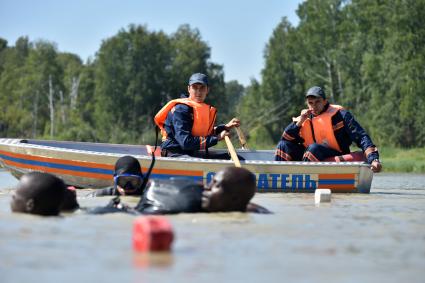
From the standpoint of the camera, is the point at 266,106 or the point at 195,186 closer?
the point at 195,186

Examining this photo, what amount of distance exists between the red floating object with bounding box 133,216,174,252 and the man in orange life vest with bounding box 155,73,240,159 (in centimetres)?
617

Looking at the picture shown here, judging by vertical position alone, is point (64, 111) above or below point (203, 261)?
above

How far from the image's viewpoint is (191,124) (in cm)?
1202

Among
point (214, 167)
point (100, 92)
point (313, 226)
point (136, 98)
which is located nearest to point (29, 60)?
point (100, 92)

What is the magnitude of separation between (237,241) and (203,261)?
88 centimetres

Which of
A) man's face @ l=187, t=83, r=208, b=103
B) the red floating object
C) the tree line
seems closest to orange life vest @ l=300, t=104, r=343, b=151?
man's face @ l=187, t=83, r=208, b=103

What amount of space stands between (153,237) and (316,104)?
275 inches

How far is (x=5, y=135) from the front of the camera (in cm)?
6694

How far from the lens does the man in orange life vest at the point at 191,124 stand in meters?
11.9

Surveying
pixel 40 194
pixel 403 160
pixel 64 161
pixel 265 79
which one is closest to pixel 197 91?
pixel 64 161

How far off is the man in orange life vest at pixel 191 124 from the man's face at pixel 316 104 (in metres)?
1.00

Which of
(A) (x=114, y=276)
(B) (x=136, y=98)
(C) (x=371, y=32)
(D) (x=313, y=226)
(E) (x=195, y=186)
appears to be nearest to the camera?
(A) (x=114, y=276)

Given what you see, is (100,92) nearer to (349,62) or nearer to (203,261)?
(349,62)

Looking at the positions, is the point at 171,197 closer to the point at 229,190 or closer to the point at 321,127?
the point at 229,190
